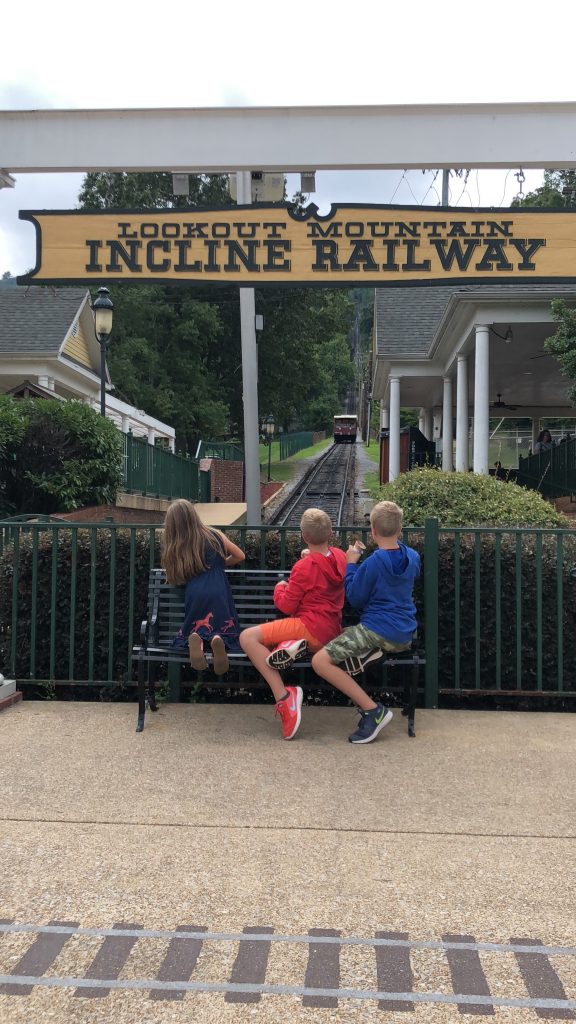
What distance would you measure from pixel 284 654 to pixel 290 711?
13.5 inches

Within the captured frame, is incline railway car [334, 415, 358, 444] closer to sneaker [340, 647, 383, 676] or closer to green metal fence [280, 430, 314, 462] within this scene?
green metal fence [280, 430, 314, 462]

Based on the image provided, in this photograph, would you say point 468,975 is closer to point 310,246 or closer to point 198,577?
point 198,577

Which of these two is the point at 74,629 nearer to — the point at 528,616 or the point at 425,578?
the point at 425,578

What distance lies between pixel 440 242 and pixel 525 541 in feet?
7.19

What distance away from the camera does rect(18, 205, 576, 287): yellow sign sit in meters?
5.70

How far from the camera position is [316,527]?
473 centimetres

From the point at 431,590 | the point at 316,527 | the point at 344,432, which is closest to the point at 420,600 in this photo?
the point at 431,590

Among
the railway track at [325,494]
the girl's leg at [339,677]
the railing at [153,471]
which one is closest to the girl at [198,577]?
the girl's leg at [339,677]

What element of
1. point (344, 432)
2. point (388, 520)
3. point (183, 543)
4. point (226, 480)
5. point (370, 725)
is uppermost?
point (344, 432)

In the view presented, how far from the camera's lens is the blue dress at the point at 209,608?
16.2ft

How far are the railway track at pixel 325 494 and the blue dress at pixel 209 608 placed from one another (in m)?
12.2

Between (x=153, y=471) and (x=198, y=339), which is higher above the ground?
(x=198, y=339)

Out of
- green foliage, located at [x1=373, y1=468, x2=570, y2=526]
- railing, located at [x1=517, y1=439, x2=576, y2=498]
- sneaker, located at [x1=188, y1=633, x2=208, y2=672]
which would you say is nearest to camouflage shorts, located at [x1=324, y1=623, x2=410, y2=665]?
Result: sneaker, located at [x1=188, y1=633, x2=208, y2=672]

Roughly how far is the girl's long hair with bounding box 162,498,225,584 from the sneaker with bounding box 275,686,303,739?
93 cm
